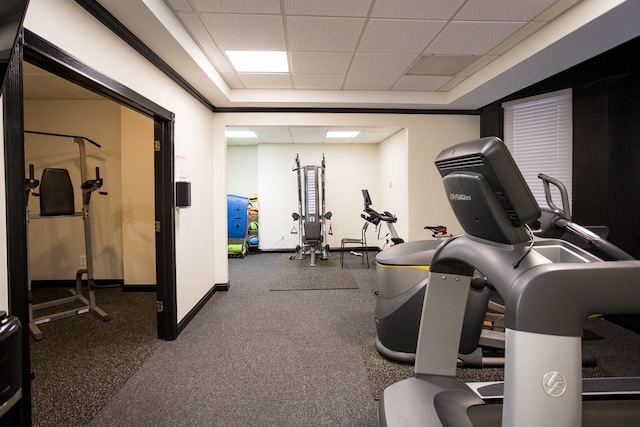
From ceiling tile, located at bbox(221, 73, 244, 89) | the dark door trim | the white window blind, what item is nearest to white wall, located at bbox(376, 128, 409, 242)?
the white window blind

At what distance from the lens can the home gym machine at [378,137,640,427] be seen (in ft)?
2.34

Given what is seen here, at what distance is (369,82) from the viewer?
3.67 meters

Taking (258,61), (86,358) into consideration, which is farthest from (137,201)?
(258,61)

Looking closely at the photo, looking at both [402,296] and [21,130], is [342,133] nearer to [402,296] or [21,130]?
[402,296]

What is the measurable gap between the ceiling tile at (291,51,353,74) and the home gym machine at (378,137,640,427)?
7.57 ft

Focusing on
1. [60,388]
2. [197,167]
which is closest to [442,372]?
[60,388]

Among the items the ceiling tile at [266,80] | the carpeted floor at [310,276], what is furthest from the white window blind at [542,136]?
the ceiling tile at [266,80]

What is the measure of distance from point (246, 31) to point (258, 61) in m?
0.60

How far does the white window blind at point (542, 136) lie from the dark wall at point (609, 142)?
0.15 meters

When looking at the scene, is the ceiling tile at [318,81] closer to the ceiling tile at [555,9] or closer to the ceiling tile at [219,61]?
the ceiling tile at [219,61]

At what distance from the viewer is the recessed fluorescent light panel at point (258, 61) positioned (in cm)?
293

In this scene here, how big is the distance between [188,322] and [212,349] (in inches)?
26.4

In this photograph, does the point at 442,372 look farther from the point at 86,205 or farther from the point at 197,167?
the point at 86,205

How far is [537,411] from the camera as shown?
0.71 m
